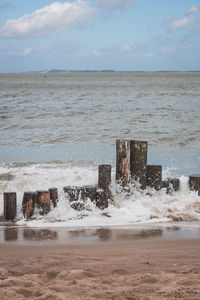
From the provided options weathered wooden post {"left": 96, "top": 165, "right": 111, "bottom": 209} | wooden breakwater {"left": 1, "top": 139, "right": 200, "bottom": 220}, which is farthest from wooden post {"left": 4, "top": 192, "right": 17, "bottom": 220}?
weathered wooden post {"left": 96, "top": 165, "right": 111, "bottom": 209}

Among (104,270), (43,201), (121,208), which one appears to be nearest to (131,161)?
(121,208)

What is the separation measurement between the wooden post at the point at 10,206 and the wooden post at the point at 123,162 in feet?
6.12

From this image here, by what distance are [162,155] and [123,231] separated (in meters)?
5.99

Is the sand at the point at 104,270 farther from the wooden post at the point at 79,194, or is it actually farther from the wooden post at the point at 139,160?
the wooden post at the point at 139,160

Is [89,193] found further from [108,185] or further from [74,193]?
[108,185]

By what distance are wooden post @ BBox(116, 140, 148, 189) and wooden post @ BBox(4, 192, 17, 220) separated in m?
1.87

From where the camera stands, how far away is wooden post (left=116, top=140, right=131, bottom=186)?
6.86m

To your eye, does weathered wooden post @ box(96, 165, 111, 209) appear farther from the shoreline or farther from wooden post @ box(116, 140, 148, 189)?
the shoreline

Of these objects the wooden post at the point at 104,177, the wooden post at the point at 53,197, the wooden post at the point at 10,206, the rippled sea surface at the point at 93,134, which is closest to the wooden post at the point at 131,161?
the wooden post at the point at 104,177

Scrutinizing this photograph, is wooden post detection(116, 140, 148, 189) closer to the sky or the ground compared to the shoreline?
closer to the sky

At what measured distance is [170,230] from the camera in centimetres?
552

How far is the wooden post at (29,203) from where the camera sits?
6102 mm

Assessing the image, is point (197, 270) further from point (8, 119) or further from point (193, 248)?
point (8, 119)

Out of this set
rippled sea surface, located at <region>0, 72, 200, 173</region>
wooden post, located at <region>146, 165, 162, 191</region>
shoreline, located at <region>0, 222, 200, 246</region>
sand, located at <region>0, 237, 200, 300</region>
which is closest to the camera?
sand, located at <region>0, 237, 200, 300</region>
